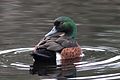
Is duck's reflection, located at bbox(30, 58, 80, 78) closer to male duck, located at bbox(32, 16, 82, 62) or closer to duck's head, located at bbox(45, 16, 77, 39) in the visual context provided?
male duck, located at bbox(32, 16, 82, 62)

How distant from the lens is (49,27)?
45.5ft

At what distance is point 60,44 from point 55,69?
0.92 metres

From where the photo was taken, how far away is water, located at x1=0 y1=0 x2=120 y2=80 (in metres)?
9.62

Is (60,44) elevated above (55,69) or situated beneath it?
elevated above

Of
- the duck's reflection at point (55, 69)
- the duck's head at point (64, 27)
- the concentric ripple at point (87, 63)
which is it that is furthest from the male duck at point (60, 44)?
the concentric ripple at point (87, 63)

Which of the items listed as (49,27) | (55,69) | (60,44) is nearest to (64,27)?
(60,44)

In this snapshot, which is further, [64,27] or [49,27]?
[49,27]

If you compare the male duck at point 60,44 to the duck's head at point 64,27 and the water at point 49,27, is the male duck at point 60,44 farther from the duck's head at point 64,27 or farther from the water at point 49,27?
the water at point 49,27

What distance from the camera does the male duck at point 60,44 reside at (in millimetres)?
10336

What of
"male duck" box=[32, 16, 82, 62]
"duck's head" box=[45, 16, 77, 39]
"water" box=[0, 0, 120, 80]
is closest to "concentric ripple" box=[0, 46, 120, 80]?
"water" box=[0, 0, 120, 80]

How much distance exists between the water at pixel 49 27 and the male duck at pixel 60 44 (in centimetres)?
18

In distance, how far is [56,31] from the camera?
11.4 m

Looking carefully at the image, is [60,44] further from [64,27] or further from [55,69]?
[55,69]

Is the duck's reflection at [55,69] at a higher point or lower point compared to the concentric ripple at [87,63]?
lower
